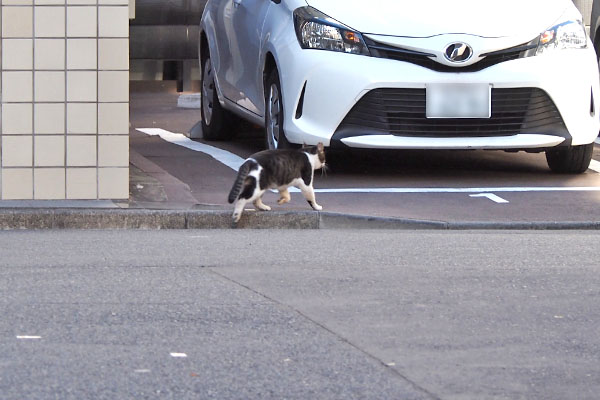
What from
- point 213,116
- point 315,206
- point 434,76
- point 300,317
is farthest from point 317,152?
point 300,317

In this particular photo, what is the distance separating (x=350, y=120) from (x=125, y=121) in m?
1.71

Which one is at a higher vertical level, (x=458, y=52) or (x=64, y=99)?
(x=458, y=52)

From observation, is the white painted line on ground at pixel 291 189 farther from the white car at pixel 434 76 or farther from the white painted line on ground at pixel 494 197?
the white car at pixel 434 76

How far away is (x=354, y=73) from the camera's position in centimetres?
1034

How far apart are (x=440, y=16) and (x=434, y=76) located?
550mm

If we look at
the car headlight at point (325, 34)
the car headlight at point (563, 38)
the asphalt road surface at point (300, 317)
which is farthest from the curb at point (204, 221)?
the car headlight at point (563, 38)

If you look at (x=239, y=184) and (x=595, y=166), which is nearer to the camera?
(x=239, y=184)

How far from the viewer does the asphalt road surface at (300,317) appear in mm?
5090

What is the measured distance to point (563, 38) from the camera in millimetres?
10883

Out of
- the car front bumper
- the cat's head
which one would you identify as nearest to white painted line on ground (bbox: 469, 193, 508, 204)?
the car front bumper

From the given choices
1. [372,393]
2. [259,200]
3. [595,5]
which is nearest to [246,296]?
[372,393]

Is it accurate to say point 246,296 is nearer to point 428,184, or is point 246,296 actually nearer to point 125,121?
point 125,121

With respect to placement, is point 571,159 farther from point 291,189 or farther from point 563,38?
point 291,189

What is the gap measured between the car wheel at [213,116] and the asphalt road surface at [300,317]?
4.94 meters
